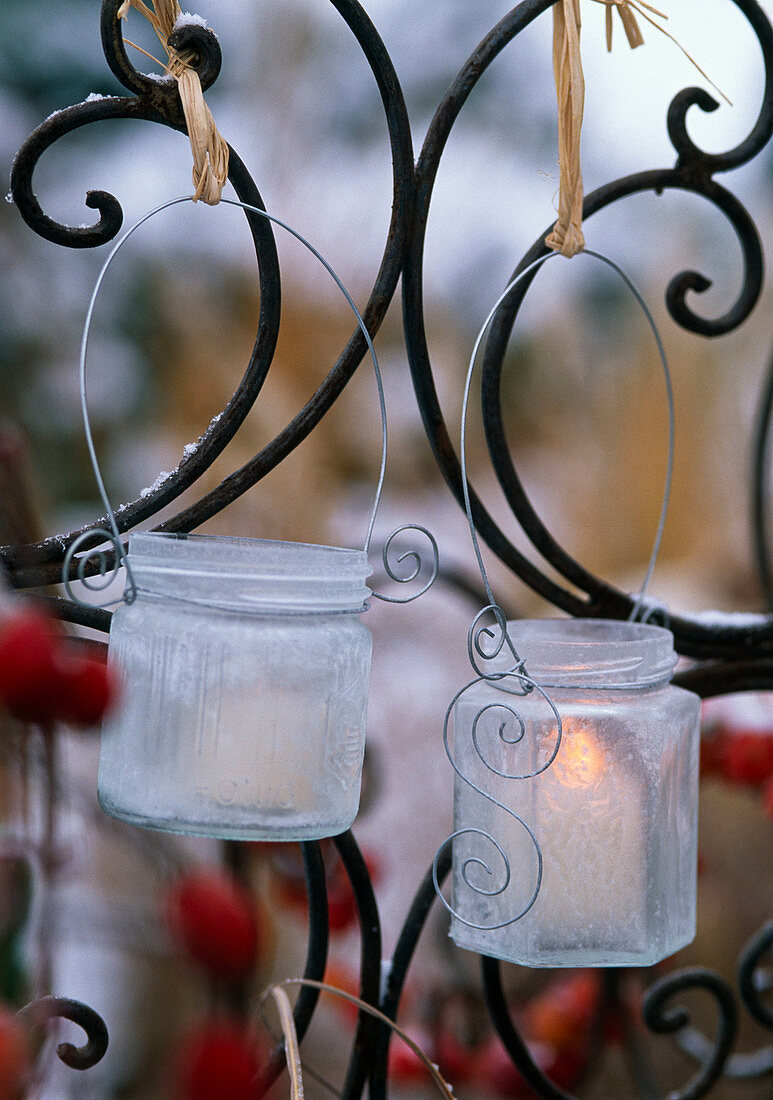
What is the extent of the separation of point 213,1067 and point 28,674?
108 millimetres

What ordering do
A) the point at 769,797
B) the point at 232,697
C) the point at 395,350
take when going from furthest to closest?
the point at 395,350
the point at 769,797
the point at 232,697

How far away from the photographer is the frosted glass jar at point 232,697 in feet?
0.95

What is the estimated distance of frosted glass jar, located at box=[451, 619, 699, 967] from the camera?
33 centimetres

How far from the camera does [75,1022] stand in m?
0.32

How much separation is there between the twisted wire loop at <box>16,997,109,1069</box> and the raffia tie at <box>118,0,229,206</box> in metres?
0.28

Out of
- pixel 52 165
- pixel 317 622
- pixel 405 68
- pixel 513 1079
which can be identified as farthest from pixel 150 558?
pixel 405 68

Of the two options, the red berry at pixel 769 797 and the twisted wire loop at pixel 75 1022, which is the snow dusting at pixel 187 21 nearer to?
the twisted wire loop at pixel 75 1022

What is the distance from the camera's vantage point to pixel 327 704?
30cm

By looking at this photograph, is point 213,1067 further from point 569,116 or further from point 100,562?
point 569,116

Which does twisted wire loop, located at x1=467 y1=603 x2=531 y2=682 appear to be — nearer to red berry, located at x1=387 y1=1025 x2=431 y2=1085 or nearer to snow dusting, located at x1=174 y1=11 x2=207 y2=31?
snow dusting, located at x1=174 y1=11 x2=207 y2=31

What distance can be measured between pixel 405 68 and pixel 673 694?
1097 mm

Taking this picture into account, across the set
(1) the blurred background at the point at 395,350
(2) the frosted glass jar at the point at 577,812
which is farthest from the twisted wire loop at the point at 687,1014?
(1) the blurred background at the point at 395,350

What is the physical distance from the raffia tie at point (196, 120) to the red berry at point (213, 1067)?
252 mm

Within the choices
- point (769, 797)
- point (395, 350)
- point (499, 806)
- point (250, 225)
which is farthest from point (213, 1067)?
point (395, 350)
